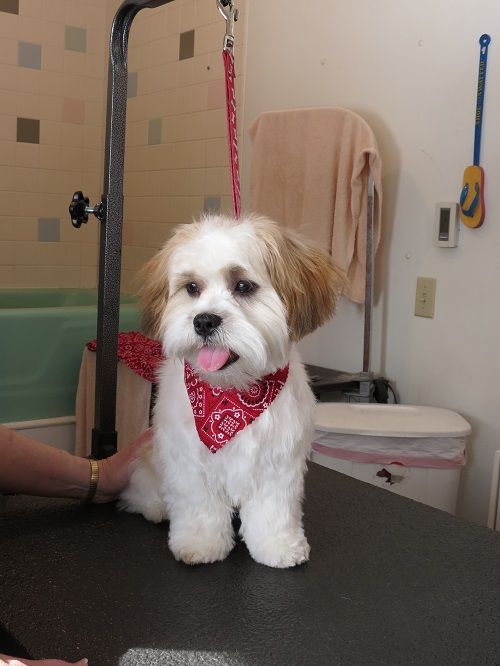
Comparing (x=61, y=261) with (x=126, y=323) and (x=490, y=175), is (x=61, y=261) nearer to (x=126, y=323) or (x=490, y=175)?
(x=126, y=323)

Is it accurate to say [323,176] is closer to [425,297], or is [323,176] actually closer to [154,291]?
[425,297]

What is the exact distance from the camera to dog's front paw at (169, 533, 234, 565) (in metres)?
0.98

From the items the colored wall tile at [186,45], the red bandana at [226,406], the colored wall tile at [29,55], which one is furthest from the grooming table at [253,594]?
the colored wall tile at [29,55]

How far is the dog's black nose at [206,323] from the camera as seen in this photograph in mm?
908

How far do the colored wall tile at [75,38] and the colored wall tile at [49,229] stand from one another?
0.91 metres

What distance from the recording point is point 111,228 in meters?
1.32

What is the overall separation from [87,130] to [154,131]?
53cm

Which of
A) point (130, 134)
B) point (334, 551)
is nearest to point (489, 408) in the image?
point (334, 551)

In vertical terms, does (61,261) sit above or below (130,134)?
below

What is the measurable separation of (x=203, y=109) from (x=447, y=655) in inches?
119

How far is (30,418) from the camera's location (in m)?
2.76

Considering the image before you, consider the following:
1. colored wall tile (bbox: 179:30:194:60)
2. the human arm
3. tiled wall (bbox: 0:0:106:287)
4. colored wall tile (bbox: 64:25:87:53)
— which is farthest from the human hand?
colored wall tile (bbox: 64:25:87:53)

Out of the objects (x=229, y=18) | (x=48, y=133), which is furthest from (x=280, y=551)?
(x=48, y=133)

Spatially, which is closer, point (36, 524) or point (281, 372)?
point (281, 372)
